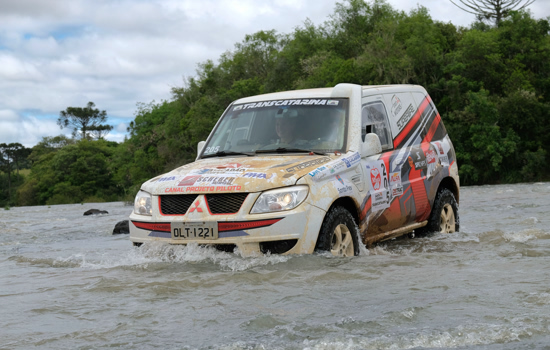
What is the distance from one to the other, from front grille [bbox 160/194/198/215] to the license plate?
0.43 feet

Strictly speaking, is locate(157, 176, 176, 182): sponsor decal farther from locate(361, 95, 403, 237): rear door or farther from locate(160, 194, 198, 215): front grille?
locate(361, 95, 403, 237): rear door

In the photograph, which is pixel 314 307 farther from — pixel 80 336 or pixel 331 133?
pixel 331 133

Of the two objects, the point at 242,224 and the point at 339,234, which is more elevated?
the point at 242,224

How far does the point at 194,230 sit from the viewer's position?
19.0ft

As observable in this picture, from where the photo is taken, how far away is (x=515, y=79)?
145ft

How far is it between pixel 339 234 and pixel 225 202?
1115mm

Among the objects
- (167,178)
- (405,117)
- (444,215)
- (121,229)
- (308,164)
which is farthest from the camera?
(121,229)

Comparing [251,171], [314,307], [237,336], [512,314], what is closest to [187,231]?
[251,171]

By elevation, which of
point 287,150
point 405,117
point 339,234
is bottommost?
point 339,234

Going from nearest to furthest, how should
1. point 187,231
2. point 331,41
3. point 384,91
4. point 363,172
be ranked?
point 187,231 → point 363,172 → point 384,91 → point 331,41

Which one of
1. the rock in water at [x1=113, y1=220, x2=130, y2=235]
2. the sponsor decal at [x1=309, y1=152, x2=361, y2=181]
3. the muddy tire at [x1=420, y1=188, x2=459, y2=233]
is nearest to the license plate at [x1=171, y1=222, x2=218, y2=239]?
the sponsor decal at [x1=309, y1=152, x2=361, y2=181]

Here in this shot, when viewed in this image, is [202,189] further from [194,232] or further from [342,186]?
[342,186]

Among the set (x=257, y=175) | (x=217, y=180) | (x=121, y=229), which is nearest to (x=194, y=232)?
(x=217, y=180)

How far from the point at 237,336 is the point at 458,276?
2363 mm
